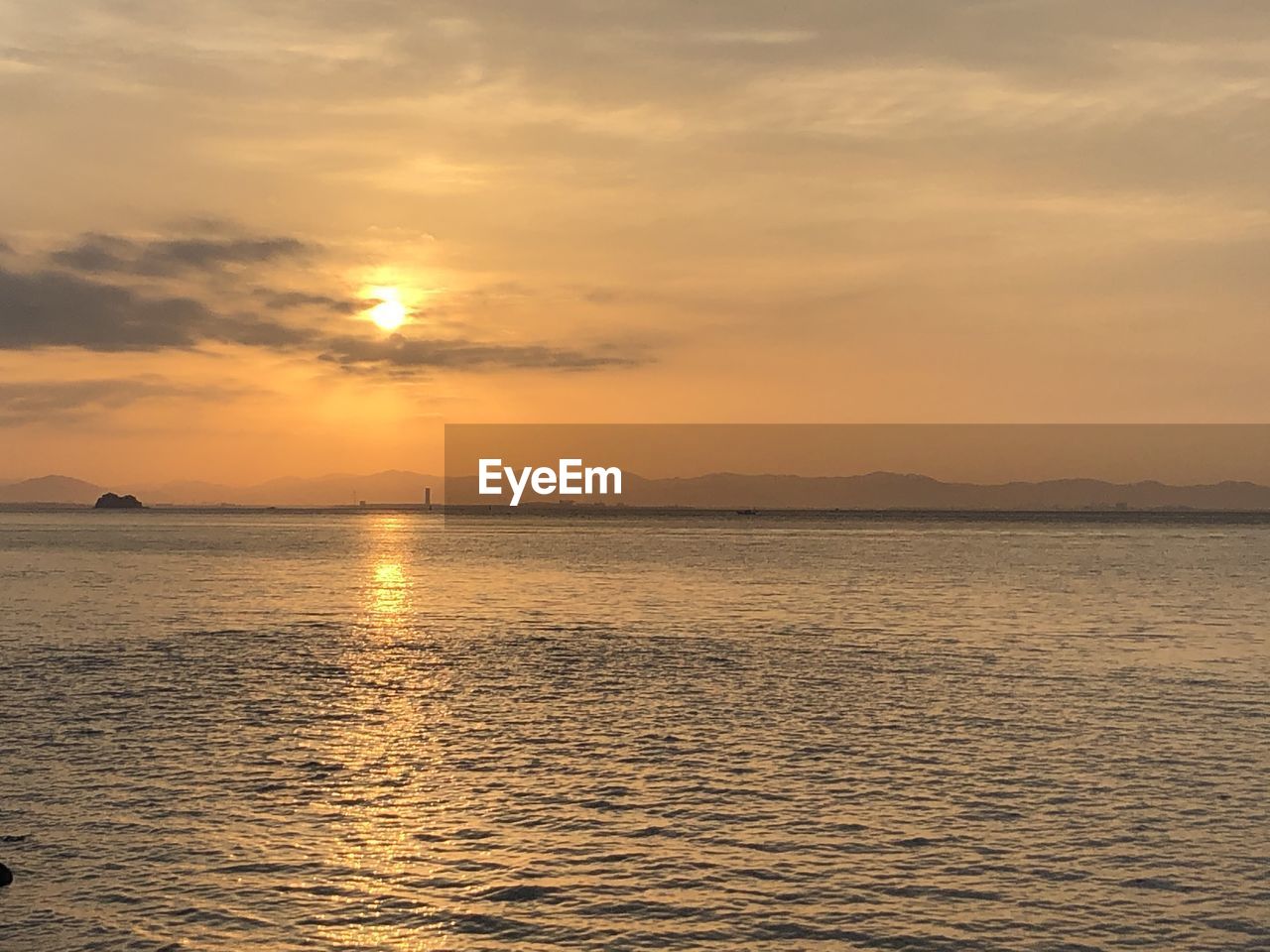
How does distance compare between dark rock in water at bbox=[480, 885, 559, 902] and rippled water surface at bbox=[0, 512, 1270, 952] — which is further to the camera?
dark rock in water at bbox=[480, 885, 559, 902]

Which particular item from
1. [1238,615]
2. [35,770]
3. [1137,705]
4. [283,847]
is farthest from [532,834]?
[1238,615]

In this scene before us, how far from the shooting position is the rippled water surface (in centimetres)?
2123

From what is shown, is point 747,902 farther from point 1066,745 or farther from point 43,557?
point 43,557

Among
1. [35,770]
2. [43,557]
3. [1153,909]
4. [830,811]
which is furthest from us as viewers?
[43,557]

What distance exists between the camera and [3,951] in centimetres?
1933

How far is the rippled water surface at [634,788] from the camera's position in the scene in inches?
836

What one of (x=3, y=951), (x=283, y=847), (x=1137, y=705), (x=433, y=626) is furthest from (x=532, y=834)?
(x=433, y=626)

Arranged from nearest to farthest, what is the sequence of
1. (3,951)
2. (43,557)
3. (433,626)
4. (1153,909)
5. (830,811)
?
(3,951), (1153,909), (830,811), (433,626), (43,557)

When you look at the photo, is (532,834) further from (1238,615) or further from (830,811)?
(1238,615)

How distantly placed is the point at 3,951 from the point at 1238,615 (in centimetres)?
7998

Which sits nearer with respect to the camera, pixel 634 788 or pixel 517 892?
pixel 517 892

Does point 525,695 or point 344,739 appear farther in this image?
point 525,695

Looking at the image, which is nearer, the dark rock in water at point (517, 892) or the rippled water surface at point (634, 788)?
the rippled water surface at point (634, 788)

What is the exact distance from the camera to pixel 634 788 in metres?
30.4
